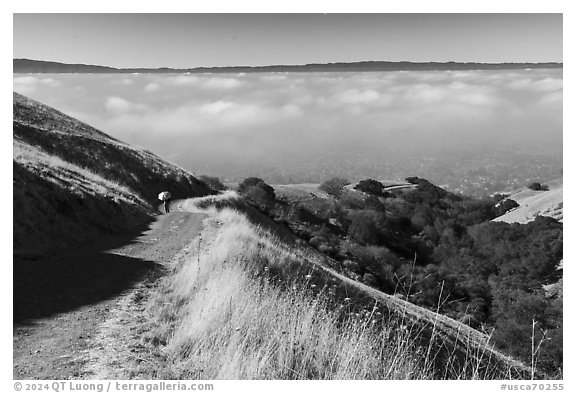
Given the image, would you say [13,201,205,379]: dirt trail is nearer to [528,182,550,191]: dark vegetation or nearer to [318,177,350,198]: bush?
[318,177,350,198]: bush

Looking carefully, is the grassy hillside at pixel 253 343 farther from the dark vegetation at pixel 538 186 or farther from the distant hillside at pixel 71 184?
the dark vegetation at pixel 538 186

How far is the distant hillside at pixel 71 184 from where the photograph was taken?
11.3m

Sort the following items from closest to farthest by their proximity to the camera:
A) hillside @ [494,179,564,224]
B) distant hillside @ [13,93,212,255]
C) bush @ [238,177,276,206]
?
distant hillside @ [13,93,212,255]
bush @ [238,177,276,206]
hillside @ [494,179,564,224]

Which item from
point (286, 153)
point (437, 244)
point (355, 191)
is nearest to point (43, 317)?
point (437, 244)

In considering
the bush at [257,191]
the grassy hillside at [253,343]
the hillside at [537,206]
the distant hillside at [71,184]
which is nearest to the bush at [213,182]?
the bush at [257,191]

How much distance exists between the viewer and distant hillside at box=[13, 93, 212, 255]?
37.0ft

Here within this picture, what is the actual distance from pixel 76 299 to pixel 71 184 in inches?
391

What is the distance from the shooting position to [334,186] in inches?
2195

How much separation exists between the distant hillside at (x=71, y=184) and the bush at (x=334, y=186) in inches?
808

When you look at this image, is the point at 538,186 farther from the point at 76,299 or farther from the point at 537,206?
the point at 76,299

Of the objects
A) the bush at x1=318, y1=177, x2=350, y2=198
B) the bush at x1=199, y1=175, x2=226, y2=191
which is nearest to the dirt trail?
the bush at x1=199, y1=175, x2=226, y2=191

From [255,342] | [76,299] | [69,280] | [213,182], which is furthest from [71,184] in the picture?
[213,182]

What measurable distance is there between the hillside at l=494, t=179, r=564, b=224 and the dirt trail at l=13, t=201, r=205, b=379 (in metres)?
36.2
